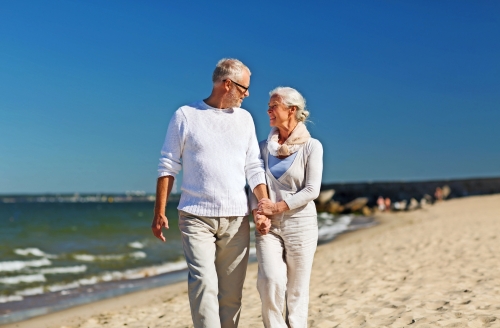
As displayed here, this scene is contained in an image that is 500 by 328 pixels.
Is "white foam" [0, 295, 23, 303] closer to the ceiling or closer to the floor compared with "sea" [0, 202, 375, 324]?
closer to the ceiling

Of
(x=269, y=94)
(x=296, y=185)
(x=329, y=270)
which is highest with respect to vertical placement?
(x=269, y=94)

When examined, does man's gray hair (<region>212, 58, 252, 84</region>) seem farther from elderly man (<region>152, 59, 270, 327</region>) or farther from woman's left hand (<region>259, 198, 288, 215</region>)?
woman's left hand (<region>259, 198, 288, 215</region>)

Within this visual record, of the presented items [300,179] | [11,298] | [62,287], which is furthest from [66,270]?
[300,179]

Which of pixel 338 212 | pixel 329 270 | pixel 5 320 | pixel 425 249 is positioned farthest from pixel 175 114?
pixel 338 212

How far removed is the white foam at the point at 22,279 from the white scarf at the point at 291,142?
862 cm

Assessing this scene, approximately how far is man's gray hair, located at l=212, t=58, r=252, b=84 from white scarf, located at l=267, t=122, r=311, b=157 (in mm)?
508

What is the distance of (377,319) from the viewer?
472 centimetres

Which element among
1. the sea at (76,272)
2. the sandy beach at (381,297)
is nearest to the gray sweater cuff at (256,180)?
the sandy beach at (381,297)

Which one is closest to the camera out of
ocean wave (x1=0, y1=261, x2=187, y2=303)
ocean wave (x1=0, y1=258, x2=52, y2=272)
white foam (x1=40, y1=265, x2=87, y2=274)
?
ocean wave (x1=0, y1=261, x2=187, y2=303)

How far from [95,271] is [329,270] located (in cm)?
585

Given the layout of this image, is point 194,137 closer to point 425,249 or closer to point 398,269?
point 398,269

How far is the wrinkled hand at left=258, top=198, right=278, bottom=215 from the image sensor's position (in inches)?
132

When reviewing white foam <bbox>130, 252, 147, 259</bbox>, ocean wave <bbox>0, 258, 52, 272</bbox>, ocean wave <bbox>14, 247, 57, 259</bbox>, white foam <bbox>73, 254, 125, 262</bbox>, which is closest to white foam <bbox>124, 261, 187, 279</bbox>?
white foam <bbox>130, 252, 147, 259</bbox>

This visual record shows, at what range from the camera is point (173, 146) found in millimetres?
3305
